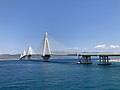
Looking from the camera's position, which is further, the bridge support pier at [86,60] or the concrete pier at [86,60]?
the bridge support pier at [86,60]

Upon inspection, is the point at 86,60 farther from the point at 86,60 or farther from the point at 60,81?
the point at 60,81

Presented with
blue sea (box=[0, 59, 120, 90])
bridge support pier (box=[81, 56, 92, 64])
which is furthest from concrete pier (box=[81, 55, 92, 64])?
blue sea (box=[0, 59, 120, 90])

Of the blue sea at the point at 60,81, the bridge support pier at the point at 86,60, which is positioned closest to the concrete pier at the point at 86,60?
the bridge support pier at the point at 86,60

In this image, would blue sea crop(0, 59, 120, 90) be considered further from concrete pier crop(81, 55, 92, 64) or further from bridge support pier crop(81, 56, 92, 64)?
bridge support pier crop(81, 56, 92, 64)

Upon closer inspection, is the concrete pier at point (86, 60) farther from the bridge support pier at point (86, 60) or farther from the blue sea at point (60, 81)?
the blue sea at point (60, 81)

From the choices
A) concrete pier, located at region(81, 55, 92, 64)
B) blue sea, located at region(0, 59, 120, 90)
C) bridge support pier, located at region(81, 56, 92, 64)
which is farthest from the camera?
bridge support pier, located at region(81, 56, 92, 64)

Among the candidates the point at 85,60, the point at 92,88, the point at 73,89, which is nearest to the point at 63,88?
the point at 73,89

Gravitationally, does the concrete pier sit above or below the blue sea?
above

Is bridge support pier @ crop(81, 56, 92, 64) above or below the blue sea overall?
above

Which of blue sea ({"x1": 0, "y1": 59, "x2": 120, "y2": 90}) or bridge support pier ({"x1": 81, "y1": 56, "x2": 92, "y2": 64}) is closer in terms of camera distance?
blue sea ({"x1": 0, "y1": 59, "x2": 120, "y2": 90})

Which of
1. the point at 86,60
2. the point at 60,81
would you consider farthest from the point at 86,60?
the point at 60,81

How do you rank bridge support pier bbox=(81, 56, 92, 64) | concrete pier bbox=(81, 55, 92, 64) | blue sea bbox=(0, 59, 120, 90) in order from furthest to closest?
1. bridge support pier bbox=(81, 56, 92, 64)
2. concrete pier bbox=(81, 55, 92, 64)
3. blue sea bbox=(0, 59, 120, 90)

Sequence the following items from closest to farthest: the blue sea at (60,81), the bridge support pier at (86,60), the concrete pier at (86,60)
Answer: the blue sea at (60,81), the concrete pier at (86,60), the bridge support pier at (86,60)

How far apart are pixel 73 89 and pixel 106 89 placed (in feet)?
22.5
